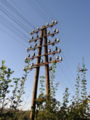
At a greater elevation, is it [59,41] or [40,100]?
[59,41]

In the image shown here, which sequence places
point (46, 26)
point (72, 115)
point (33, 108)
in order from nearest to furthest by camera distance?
point (72, 115) → point (33, 108) → point (46, 26)

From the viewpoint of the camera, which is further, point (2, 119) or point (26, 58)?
point (26, 58)

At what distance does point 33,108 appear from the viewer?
15.7 metres

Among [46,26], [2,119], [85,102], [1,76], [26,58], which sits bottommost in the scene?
[2,119]

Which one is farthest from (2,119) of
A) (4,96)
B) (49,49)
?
(49,49)

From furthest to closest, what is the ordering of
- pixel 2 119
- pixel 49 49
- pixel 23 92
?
pixel 23 92 → pixel 49 49 → pixel 2 119

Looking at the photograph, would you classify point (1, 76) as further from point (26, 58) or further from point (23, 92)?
point (23, 92)

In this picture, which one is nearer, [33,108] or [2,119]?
[2,119]

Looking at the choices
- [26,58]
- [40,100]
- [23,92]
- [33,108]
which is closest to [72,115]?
[40,100]

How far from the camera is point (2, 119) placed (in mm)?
14320

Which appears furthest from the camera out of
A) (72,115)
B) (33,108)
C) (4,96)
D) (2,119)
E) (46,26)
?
(46,26)

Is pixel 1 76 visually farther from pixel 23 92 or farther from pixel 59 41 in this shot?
pixel 23 92

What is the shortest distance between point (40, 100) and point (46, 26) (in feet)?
24.9

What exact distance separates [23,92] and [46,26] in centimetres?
874
